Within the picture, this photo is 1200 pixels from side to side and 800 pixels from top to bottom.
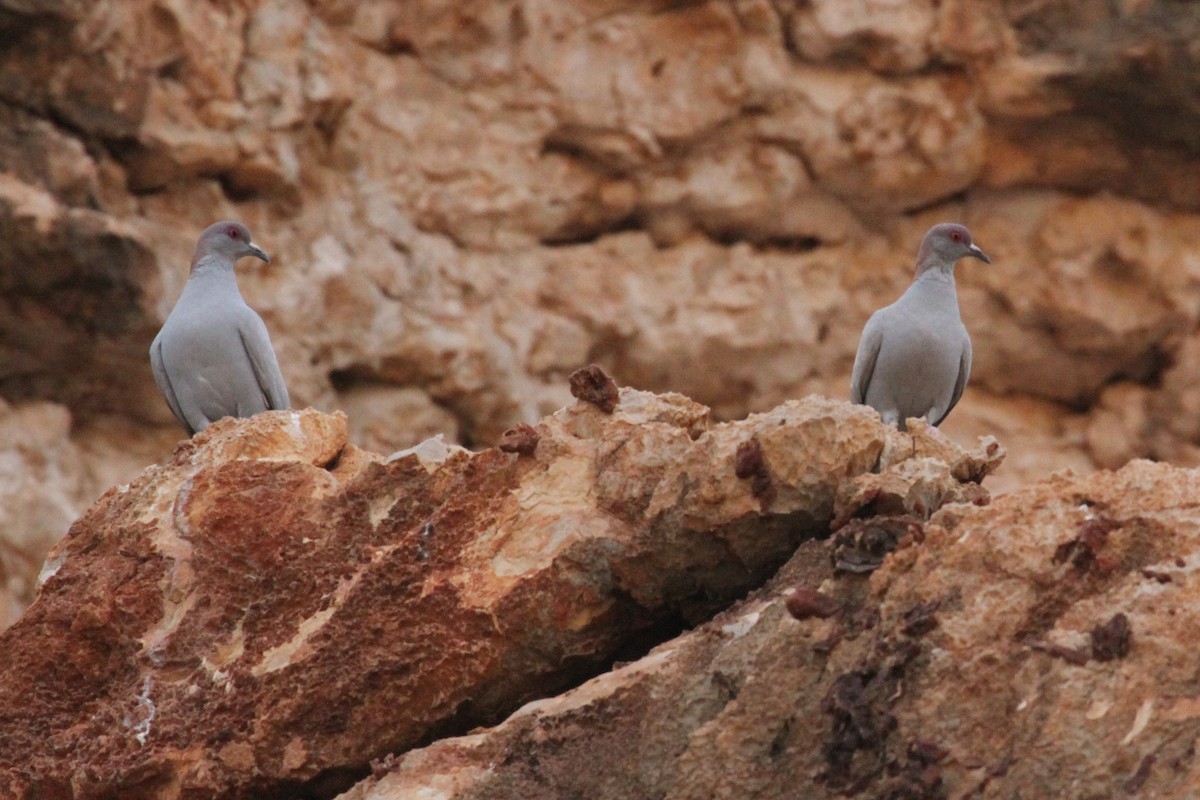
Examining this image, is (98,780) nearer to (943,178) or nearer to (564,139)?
(564,139)

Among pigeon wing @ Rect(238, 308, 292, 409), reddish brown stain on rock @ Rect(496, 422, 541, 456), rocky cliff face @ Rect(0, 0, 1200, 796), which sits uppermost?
reddish brown stain on rock @ Rect(496, 422, 541, 456)

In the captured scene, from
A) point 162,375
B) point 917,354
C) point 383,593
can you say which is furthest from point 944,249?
point 383,593

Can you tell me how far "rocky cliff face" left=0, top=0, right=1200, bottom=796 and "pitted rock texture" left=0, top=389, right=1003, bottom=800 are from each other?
7158 mm

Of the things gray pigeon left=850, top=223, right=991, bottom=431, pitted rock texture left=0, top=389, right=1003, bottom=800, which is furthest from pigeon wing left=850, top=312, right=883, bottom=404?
pitted rock texture left=0, top=389, right=1003, bottom=800

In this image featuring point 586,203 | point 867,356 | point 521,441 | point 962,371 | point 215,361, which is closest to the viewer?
point 521,441

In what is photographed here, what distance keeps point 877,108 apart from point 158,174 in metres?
6.18

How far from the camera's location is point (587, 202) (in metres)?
15.7

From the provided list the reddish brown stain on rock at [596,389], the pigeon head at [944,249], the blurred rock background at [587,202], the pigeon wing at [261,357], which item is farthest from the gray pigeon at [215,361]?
the blurred rock background at [587,202]

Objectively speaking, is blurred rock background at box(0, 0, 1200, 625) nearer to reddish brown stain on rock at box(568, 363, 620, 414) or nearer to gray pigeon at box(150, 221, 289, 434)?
gray pigeon at box(150, 221, 289, 434)

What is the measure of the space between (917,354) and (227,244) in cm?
378

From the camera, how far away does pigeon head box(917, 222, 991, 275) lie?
31.4 ft

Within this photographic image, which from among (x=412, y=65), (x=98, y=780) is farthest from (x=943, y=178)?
(x=98, y=780)

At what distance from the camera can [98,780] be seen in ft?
18.5

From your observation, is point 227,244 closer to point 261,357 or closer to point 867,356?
point 261,357
